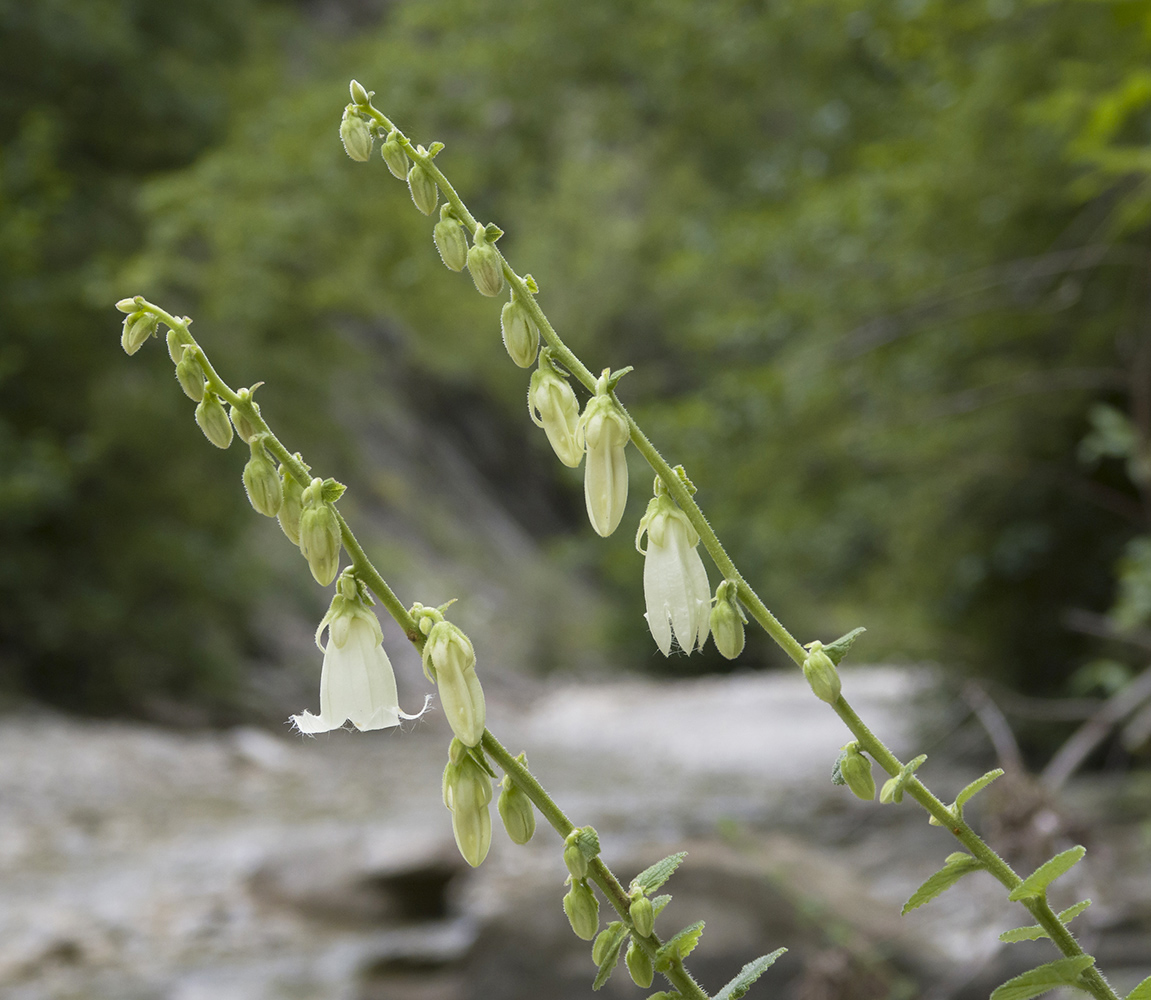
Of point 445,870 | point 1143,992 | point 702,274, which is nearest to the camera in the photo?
point 1143,992

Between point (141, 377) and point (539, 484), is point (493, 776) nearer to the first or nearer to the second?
point (141, 377)

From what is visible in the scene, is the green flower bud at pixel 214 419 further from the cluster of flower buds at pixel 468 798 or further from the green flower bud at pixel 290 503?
the cluster of flower buds at pixel 468 798

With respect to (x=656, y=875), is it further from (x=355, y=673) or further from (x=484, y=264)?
(x=484, y=264)

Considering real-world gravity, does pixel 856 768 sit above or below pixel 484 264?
below

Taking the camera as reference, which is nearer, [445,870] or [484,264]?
[484,264]

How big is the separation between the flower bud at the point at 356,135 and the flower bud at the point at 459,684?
0.22 meters

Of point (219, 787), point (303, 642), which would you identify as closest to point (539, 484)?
point (303, 642)

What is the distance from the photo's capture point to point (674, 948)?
424mm

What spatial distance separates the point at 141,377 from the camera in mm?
6043

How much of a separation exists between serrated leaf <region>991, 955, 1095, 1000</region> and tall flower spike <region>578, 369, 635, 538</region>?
9.1 inches

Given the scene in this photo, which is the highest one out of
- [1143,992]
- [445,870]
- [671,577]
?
[445,870]

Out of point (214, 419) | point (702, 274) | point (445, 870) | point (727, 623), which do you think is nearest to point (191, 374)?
point (214, 419)

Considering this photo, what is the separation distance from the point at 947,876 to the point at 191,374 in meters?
0.37

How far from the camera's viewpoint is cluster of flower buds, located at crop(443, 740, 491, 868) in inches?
17.8
